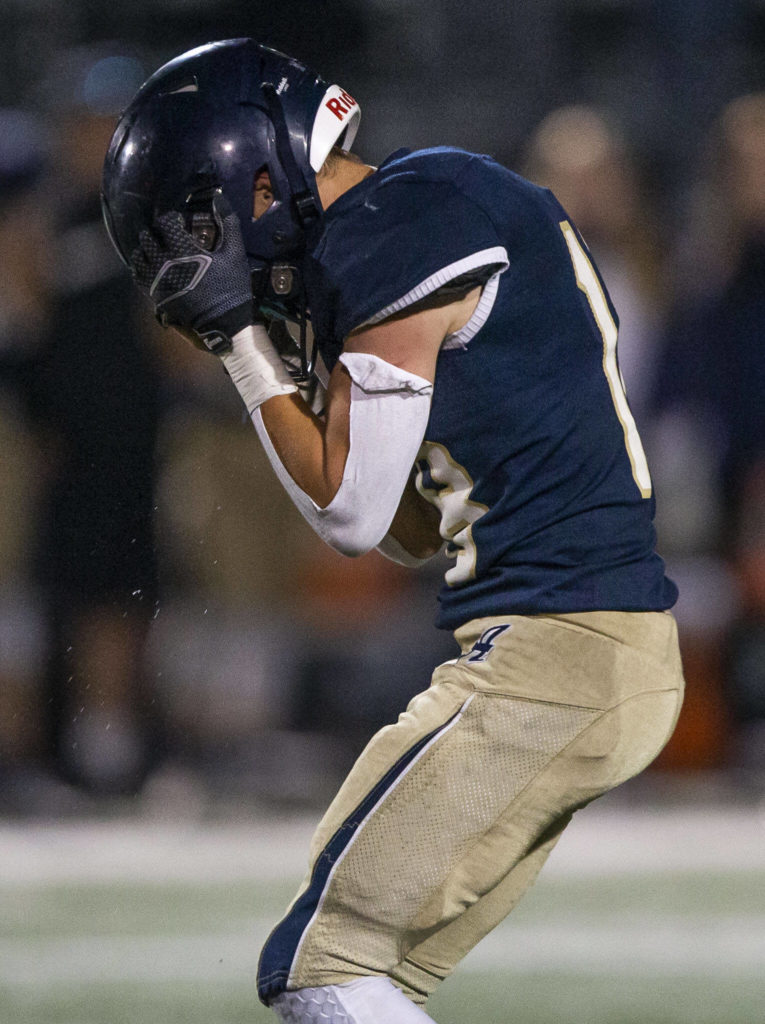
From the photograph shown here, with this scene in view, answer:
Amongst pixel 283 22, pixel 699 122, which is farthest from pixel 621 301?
pixel 283 22

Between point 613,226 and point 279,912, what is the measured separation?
93.5 inches

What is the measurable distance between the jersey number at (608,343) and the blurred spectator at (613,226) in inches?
100

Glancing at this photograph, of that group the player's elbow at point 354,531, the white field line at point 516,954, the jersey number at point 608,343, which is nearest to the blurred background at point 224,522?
the white field line at point 516,954

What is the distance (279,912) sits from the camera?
11.9 ft

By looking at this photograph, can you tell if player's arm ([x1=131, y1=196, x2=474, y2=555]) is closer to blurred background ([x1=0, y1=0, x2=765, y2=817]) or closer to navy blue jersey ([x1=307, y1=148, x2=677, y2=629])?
navy blue jersey ([x1=307, y1=148, x2=677, y2=629])

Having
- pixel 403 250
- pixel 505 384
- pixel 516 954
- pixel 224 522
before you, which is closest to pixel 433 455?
pixel 505 384

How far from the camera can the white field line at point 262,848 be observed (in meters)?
4.02

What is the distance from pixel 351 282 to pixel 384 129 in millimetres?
3776

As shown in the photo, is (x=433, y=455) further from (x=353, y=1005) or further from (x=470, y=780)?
(x=353, y=1005)

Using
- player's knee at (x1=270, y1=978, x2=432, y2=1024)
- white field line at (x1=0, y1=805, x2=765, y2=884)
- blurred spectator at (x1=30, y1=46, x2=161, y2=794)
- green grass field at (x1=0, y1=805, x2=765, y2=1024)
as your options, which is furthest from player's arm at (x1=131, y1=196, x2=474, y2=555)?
Answer: blurred spectator at (x1=30, y1=46, x2=161, y2=794)

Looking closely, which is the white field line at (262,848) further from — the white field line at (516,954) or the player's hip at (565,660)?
the player's hip at (565,660)

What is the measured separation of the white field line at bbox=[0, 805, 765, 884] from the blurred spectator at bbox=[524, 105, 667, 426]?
1278 millimetres

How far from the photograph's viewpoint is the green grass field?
2971 mm

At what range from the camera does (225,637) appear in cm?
484
